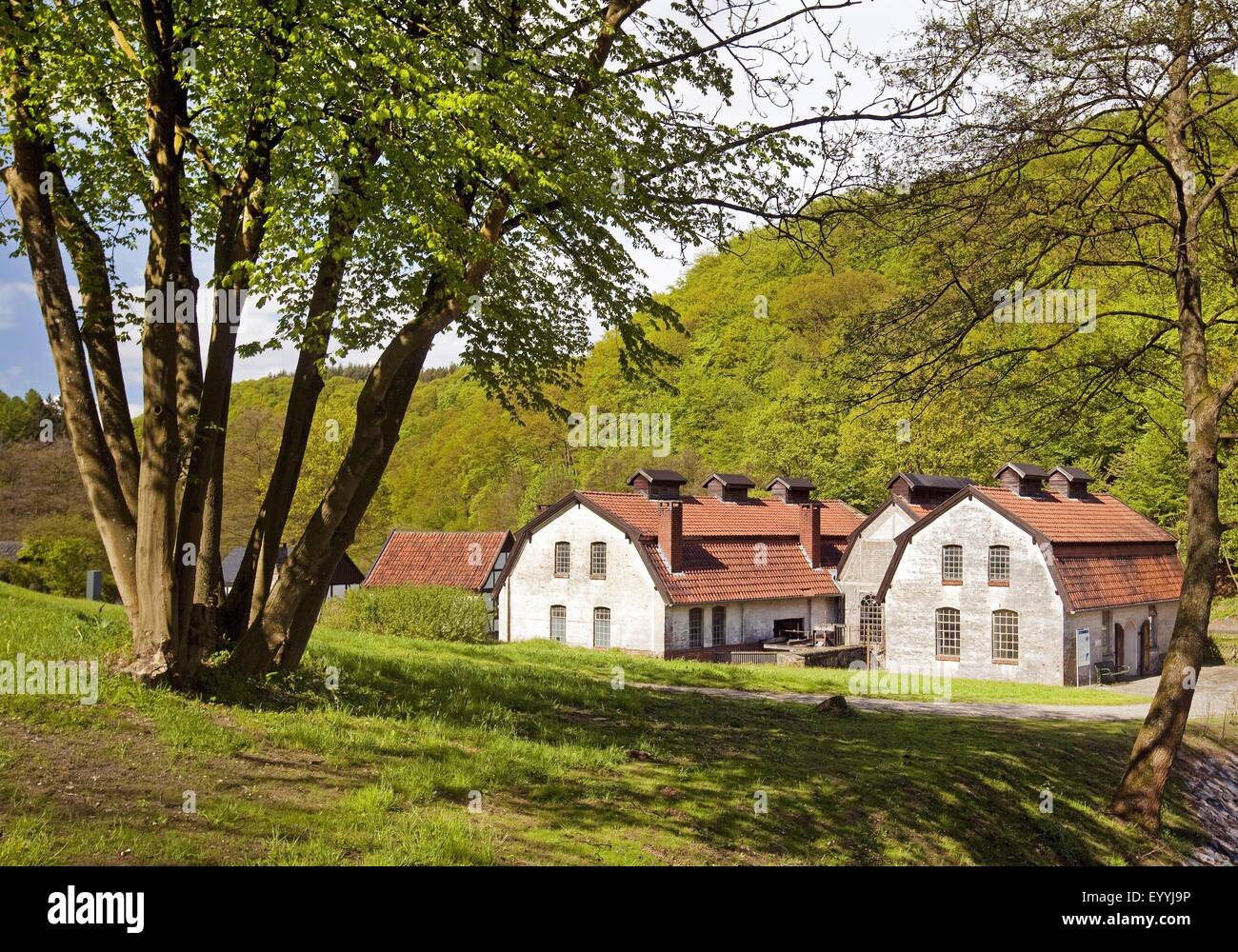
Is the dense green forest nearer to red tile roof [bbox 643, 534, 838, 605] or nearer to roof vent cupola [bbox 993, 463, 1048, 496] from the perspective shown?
roof vent cupola [bbox 993, 463, 1048, 496]

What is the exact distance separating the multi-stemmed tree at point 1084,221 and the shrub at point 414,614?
16207 millimetres

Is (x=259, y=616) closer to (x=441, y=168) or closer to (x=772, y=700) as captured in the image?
(x=441, y=168)

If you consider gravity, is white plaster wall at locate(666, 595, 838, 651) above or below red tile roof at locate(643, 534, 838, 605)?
below

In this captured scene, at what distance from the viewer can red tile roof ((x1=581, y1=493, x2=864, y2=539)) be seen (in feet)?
131

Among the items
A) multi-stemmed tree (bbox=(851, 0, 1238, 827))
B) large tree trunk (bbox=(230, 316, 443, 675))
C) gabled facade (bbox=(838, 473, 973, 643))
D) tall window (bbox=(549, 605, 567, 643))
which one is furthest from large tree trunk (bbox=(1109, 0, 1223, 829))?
tall window (bbox=(549, 605, 567, 643))

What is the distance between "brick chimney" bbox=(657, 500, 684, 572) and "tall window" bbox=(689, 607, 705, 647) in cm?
176

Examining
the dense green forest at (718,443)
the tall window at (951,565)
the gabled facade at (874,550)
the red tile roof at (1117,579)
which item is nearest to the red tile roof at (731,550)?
the gabled facade at (874,550)

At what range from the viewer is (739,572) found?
1619 inches

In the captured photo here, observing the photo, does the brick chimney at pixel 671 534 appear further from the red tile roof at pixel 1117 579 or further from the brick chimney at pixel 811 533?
the red tile roof at pixel 1117 579

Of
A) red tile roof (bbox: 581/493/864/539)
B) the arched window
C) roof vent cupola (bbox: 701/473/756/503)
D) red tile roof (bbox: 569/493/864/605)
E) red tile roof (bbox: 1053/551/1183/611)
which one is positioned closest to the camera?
red tile roof (bbox: 1053/551/1183/611)

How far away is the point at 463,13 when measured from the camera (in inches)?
416

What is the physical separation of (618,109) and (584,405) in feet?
186

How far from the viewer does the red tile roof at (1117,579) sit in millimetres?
34031
